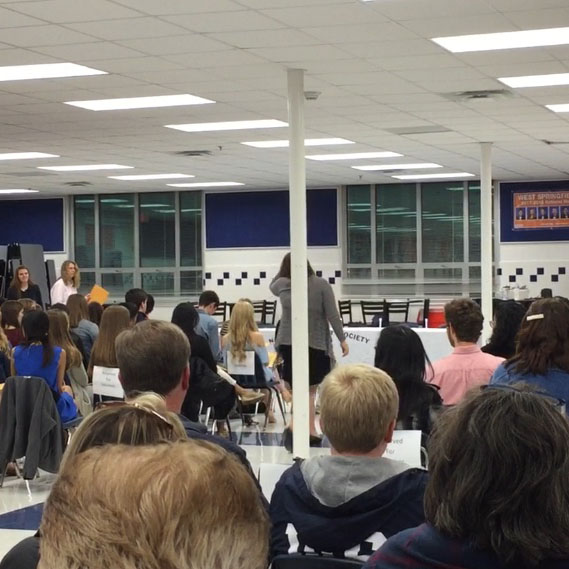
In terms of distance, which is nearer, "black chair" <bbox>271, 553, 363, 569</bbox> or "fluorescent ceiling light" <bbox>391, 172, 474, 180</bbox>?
"black chair" <bbox>271, 553, 363, 569</bbox>

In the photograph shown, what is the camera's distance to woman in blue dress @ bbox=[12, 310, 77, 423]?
24.3ft

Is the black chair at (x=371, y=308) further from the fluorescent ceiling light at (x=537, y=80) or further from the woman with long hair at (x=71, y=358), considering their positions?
the woman with long hair at (x=71, y=358)

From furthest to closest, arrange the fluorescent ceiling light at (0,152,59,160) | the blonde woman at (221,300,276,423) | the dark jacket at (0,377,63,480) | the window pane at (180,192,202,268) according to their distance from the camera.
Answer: the window pane at (180,192,202,268) → the fluorescent ceiling light at (0,152,59,160) → the blonde woman at (221,300,276,423) → the dark jacket at (0,377,63,480)

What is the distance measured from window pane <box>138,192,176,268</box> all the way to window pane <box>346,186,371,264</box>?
3.57m

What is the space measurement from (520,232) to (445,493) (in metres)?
17.3

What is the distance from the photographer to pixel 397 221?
63.7 feet

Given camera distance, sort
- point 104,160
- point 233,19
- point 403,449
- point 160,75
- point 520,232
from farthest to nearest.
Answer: point 520,232 → point 104,160 → point 160,75 → point 233,19 → point 403,449

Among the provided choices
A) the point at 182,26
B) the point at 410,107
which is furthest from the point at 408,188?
the point at 182,26

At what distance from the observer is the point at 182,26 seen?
250 inches

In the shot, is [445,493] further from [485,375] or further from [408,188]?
[408,188]

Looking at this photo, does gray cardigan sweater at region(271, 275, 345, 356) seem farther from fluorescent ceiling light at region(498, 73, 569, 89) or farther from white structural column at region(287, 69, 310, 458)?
fluorescent ceiling light at region(498, 73, 569, 89)

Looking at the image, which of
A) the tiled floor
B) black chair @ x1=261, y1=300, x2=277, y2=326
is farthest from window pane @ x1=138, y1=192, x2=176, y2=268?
the tiled floor

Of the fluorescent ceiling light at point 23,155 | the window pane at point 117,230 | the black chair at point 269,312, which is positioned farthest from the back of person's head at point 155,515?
the window pane at point 117,230

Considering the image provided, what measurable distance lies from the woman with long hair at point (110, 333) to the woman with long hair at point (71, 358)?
220mm
